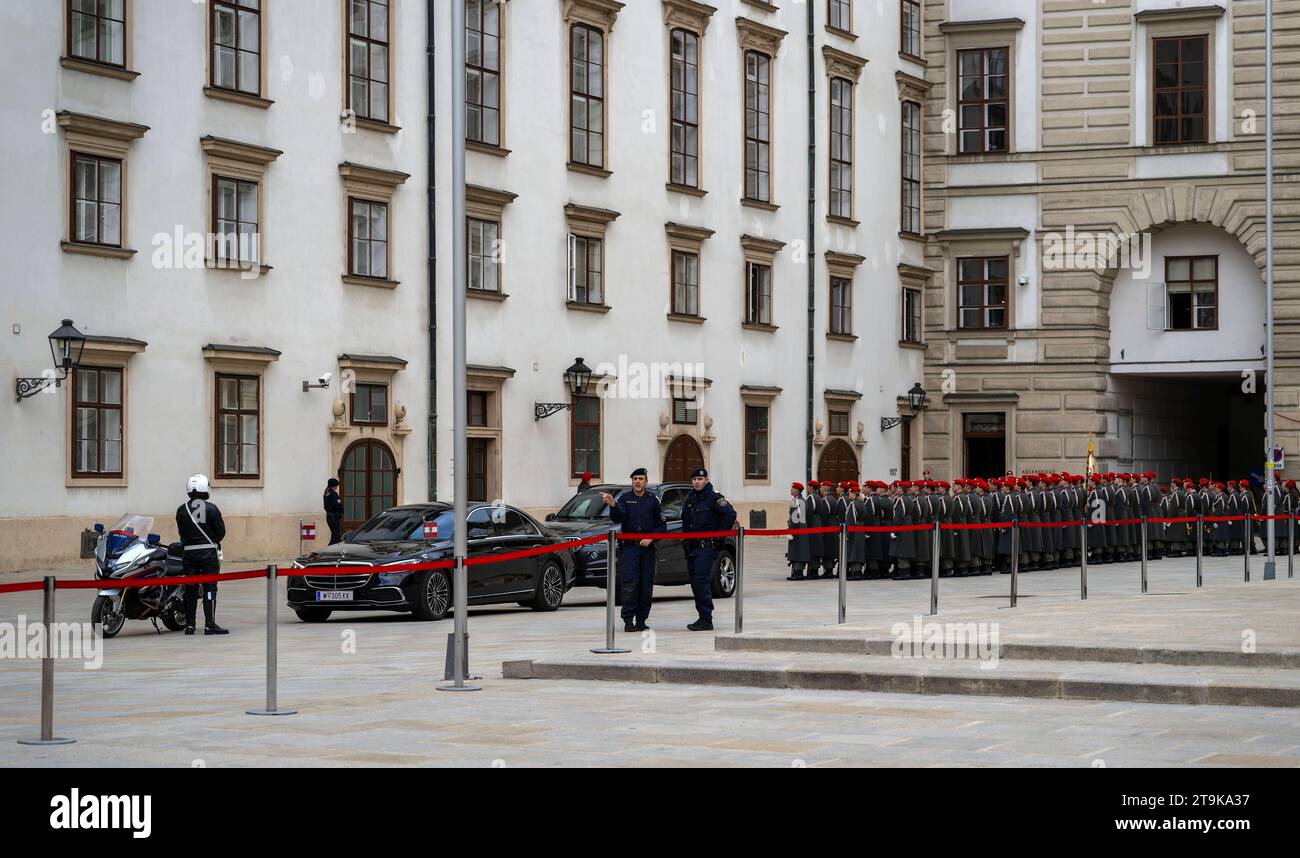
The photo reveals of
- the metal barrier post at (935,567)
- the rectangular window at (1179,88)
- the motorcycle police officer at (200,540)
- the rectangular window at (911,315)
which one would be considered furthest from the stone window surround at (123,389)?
the rectangular window at (1179,88)

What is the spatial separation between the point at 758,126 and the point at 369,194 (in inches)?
544

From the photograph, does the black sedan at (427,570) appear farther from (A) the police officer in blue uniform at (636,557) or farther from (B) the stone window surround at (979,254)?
(B) the stone window surround at (979,254)

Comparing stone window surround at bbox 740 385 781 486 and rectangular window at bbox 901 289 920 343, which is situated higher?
rectangular window at bbox 901 289 920 343

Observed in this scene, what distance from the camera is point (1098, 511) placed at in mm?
36812

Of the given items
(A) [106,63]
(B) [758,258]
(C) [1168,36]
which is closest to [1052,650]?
(A) [106,63]

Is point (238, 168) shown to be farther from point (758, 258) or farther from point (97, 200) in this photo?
point (758, 258)

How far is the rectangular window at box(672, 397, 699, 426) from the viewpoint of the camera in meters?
43.7

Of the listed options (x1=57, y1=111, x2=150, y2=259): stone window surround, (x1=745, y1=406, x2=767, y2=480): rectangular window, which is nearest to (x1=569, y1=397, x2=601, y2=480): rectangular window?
(x1=745, y1=406, x2=767, y2=480): rectangular window

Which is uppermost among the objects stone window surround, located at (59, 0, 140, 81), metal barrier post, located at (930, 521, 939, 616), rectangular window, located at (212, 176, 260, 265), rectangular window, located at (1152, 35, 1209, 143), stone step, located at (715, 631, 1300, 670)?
rectangular window, located at (1152, 35, 1209, 143)

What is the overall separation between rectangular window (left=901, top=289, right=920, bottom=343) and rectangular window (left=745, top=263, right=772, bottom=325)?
6934mm

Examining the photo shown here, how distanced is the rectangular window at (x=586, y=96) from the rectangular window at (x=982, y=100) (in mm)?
15213

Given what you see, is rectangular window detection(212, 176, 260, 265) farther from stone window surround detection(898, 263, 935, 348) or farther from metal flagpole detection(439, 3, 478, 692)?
stone window surround detection(898, 263, 935, 348)

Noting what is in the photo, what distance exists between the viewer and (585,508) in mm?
28953

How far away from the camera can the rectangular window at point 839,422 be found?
163ft
